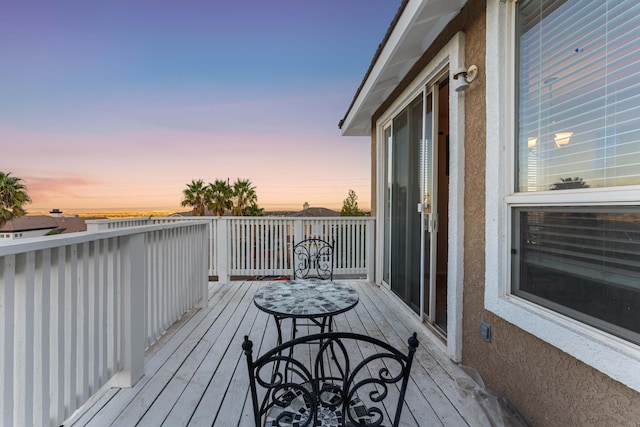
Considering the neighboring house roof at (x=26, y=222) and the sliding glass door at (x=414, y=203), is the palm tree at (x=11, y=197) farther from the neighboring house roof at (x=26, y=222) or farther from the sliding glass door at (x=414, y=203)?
the sliding glass door at (x=414, y=203)

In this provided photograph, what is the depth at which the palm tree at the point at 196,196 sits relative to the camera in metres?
13.8

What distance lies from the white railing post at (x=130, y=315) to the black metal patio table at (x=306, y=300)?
840mm

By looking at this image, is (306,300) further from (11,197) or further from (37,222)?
(11,197)

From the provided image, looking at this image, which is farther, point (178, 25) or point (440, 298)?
point (178, 25)

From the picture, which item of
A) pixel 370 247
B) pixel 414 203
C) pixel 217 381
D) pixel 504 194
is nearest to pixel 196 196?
pixel 370 247

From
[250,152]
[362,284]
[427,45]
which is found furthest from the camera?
[250,152]

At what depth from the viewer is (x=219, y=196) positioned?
46.5 feet

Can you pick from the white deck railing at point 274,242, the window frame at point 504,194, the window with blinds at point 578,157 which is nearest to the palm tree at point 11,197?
the white deck railing at point 274,242

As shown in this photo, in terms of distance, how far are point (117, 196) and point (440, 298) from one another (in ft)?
41.9

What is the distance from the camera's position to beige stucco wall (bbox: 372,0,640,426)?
1.10m

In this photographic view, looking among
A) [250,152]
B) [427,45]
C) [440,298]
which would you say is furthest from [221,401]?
[250,152]

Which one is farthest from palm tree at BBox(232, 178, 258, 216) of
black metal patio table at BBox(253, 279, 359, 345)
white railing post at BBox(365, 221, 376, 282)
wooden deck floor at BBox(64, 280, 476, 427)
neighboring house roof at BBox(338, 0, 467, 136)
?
black metal patio table at BBox(253, 279, 359, 345)

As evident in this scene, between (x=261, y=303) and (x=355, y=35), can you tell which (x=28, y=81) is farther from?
(x=261, y=303)

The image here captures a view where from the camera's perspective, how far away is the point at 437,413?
160cm
